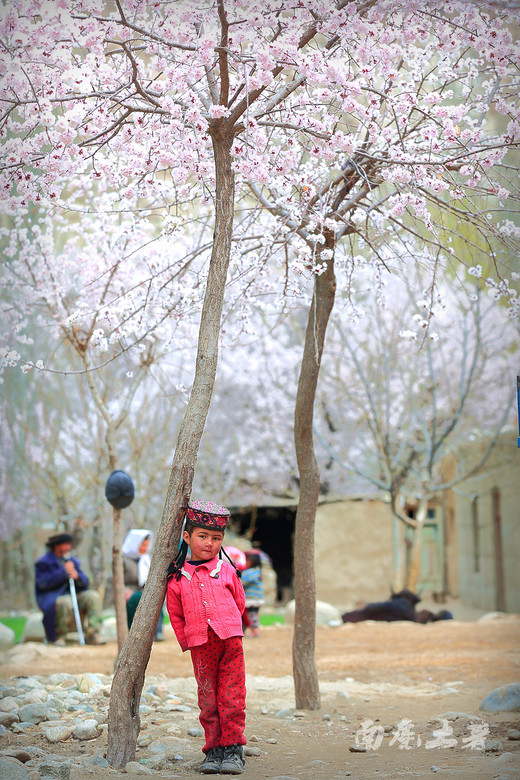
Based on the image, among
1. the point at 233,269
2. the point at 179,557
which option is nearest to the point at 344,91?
the point at 233,269

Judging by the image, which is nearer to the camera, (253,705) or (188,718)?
(188,718)

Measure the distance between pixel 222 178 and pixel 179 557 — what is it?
2101mm

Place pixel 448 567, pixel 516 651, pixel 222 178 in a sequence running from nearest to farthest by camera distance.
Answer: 1. pixel 222 178
2. pixel 516 651
3. pixel 448 567

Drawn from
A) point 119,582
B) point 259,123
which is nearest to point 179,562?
point 259,123

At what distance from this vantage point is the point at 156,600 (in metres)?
4.14

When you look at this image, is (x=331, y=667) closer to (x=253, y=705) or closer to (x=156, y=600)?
(x=253, y=705)

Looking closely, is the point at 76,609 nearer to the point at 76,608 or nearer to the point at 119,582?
the point at 76,608

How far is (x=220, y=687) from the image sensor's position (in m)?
4.16

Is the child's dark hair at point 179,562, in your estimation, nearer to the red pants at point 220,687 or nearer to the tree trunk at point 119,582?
the red pants at point 220,687

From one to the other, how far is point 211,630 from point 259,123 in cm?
294

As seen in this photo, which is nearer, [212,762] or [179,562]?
[212,762]

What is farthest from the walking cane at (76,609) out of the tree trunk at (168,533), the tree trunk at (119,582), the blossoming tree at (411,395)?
the tree trunk at (168,533)

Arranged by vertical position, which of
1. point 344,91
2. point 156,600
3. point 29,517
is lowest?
point 156,600

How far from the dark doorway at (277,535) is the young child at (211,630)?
49.0 ft
